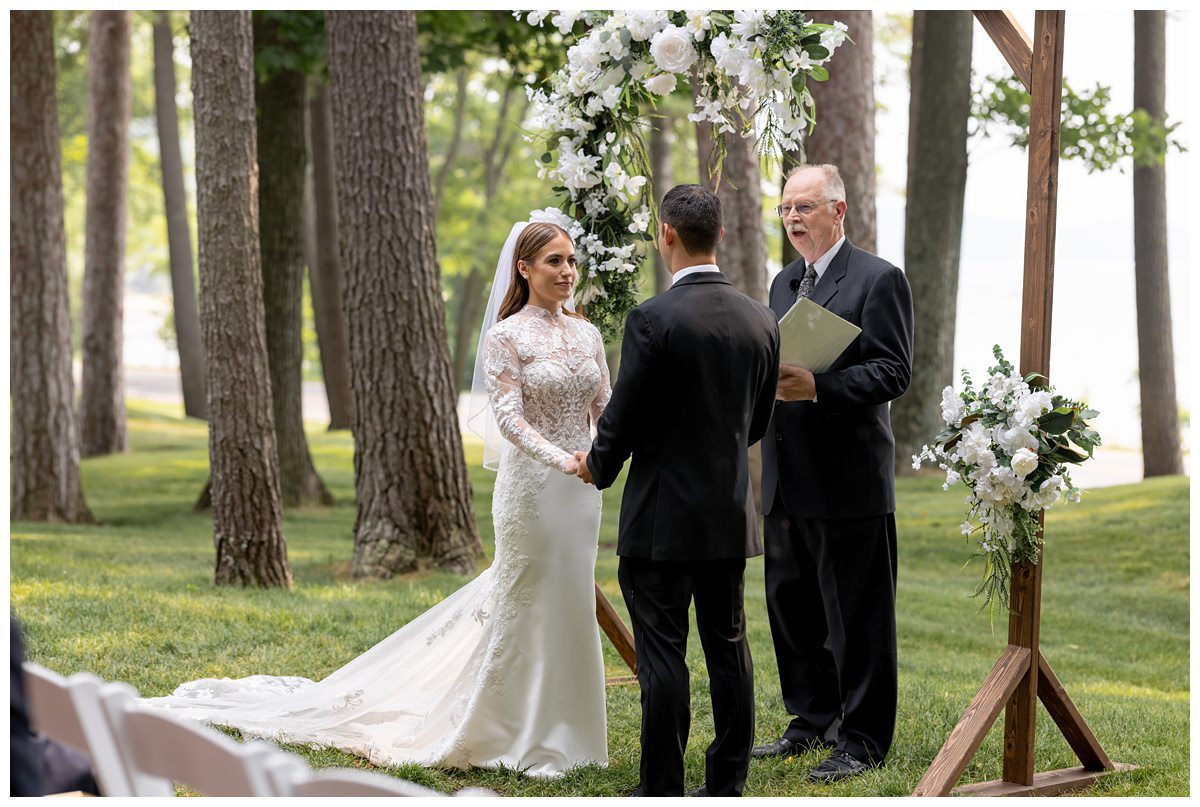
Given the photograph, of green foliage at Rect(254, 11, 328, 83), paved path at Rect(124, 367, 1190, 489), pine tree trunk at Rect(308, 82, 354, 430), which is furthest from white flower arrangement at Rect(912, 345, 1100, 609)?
pine tree trunk at Rect(308, 82, 354, 430)

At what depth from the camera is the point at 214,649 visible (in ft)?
21.2

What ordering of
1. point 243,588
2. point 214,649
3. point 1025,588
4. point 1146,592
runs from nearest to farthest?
point 1025,588 → point 214,649 → point 243,588 → point 1146,592

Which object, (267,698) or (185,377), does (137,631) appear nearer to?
(267,698)

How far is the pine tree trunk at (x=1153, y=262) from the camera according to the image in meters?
15.7

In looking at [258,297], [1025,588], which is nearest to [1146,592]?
[1025,588]

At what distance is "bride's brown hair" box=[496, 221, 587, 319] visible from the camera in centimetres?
475

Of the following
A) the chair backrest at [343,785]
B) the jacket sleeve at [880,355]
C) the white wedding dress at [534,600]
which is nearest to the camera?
the chair backrest at [343,785]

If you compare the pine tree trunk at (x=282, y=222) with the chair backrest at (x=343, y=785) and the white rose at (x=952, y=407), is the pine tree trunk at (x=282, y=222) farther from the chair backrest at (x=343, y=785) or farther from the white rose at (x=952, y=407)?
the chair backrest at (x=343, y=785)

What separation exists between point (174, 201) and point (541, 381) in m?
17.2

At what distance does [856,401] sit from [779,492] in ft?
1.79

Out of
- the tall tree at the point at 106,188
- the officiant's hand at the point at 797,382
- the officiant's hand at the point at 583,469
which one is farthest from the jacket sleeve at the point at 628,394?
the tall tree at the point at 106,188

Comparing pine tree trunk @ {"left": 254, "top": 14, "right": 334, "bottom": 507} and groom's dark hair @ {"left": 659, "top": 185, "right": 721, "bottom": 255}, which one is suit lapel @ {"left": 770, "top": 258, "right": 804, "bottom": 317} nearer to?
groom's dark hair @ {"left": 659, "top": 185, "right": 721, "bottom": 255}

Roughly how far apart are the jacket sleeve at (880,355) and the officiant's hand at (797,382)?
0.04m
